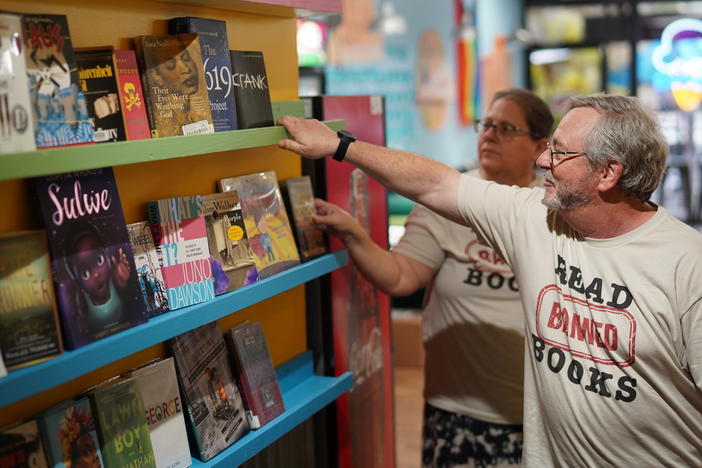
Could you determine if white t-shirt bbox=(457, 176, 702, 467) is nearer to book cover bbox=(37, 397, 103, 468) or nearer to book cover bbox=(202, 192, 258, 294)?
book cover bbox=(202, 192, 258, 294)

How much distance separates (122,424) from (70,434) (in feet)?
0.42

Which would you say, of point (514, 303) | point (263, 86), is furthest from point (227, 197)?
point (514, 303)

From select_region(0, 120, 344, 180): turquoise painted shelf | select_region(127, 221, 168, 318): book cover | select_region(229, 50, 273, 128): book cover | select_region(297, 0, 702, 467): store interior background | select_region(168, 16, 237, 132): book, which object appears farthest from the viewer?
select_region(297, 0, 702, 467): store interior background

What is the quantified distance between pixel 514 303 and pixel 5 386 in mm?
1618

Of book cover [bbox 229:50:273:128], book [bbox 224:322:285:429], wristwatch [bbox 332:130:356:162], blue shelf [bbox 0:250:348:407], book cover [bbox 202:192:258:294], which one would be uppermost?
book cover [bbox 229:50:273:128]

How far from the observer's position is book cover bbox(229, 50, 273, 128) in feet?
6.17

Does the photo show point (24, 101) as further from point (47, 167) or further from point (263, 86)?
point (263, 86)

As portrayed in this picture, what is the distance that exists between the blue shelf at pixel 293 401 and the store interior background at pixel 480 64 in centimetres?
305

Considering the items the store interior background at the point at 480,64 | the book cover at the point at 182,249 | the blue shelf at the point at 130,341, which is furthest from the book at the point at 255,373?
the store interior background at the point at 480,64

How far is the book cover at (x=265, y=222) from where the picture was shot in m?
1.95

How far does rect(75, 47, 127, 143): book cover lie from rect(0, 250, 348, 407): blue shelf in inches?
15.0

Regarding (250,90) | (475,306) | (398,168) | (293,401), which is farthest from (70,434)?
(475,306)

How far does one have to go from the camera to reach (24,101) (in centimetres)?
131

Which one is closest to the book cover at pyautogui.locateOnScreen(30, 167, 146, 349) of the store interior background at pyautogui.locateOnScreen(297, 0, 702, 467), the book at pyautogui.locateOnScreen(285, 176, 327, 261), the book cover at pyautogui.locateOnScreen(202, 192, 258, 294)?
the book cover at pyautogui.locateOnScreen(202, 192, 258, 294)
